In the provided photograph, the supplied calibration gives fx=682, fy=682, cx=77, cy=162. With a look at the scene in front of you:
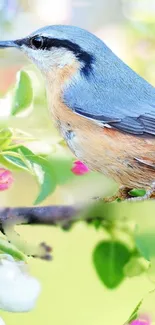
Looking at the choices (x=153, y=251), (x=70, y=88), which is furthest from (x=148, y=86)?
(x=153, y=251)

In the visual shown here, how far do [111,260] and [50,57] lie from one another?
0.71 ft

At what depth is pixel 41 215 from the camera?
61 cm

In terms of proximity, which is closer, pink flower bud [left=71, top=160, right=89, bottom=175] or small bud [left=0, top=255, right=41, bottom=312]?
small bud [left=0, top=255, right=41, bottom=312]

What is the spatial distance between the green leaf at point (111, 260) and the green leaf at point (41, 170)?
0.29 ft

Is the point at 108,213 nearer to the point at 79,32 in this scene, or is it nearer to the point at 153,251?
the point at 153,251

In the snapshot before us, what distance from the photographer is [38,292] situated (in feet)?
2.12

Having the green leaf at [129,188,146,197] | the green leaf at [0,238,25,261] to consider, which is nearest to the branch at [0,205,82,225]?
the green leaf at [0,238,25,261]

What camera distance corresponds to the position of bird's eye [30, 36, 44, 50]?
0.68 m

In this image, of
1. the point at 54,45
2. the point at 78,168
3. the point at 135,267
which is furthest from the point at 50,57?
the point at 135,267

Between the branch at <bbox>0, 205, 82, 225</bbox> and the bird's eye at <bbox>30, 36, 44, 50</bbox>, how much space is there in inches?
6.7

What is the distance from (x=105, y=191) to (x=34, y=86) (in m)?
0.14

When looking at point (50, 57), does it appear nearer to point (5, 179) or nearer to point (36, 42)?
point (36, 42)

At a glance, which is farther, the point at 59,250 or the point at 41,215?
the point at 59,250

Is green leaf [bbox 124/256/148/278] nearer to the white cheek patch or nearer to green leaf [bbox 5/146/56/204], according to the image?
green leaf [bbox 5/146/56/204]
